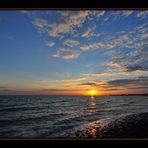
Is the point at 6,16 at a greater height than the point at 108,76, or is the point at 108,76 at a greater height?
the point at 6,16

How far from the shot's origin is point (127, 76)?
1148 inches

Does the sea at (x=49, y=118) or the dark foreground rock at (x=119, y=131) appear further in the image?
the sea at (x=49, y=118)

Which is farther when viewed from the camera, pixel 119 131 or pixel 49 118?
pixel 49 118

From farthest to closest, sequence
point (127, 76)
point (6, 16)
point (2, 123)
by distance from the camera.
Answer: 1. point (6, 16)
2. point (127, 76)
3. point (2, 123)

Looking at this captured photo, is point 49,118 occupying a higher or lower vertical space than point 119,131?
higher

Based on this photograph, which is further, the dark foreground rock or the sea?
the sea
